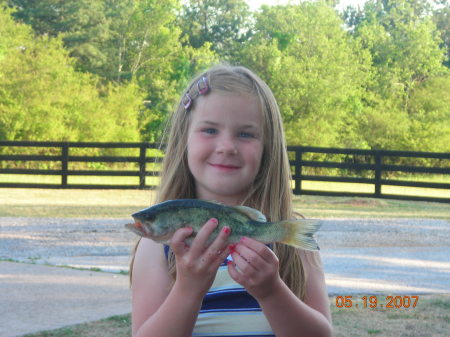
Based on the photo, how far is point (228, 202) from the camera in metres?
2.20

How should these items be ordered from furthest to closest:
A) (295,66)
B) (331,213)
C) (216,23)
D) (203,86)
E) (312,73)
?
1. (216,23)
2. (312,73)
3. (295,66)
4. (331,213)
5. (203,86)

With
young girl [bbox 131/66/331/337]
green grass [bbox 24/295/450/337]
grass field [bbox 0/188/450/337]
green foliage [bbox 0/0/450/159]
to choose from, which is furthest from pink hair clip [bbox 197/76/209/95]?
green foliage [bbox 0/0/450/159]

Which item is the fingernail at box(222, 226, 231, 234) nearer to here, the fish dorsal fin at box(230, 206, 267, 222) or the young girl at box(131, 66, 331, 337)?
the fish dorsal fin at box(230, 206, 267, 222)

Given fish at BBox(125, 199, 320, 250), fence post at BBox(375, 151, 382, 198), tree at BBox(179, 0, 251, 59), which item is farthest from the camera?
tree at BBox(179, 0, 251, 59)

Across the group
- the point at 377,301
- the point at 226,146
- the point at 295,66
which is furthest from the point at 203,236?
the point at 295,66

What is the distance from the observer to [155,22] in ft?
129

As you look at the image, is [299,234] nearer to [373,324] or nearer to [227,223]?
[227,223]

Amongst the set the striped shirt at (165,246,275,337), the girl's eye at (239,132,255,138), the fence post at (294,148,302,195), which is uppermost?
the girl's eye at (239,132,255,138)

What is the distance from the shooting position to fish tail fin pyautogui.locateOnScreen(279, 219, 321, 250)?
1660 mm

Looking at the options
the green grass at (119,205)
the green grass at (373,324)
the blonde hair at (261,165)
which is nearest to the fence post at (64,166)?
the green grass at (119,205)

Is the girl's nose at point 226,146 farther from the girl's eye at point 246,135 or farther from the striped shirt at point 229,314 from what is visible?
the striped shirt at point 229,314

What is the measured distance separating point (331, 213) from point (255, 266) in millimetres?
11019

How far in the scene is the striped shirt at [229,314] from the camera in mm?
2105

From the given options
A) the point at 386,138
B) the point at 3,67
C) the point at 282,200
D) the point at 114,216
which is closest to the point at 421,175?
the point at 386,138
